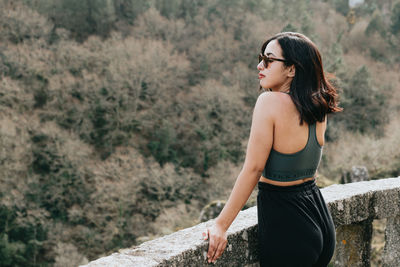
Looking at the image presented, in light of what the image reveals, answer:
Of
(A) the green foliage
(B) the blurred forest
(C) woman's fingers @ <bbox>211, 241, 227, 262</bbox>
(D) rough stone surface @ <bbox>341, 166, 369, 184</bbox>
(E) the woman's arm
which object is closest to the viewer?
(E) the woman's arm

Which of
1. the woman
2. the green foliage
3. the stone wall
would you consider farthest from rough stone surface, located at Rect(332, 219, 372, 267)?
the green foliage

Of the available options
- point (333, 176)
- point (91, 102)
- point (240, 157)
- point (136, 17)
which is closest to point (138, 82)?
point (91, 102)

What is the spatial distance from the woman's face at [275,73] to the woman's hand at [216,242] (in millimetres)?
622

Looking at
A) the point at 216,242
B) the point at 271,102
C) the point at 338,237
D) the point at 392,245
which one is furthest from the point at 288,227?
the point at 392,245

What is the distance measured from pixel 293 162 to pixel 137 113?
85.3 ft

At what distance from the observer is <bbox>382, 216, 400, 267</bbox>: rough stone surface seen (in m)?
2.11

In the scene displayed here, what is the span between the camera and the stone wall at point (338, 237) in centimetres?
149

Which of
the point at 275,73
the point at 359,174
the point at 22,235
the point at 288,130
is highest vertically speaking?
the point at 275,73

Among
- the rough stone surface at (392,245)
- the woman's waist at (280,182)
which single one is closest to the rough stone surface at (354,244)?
the rough stone surface at (392,245)

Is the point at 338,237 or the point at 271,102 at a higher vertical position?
the point at 271,102

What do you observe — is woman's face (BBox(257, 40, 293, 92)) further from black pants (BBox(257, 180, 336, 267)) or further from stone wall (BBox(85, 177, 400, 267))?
stone wall (BBox(85, 177, 400, 267))

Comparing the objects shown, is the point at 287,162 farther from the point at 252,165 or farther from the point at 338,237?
the point at 338,237

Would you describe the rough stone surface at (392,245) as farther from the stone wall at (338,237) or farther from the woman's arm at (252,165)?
the woman's arm at (252,165)

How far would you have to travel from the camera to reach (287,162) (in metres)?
1.48
